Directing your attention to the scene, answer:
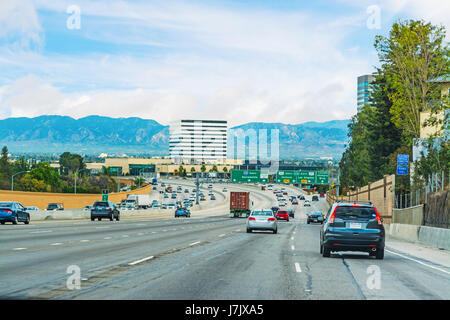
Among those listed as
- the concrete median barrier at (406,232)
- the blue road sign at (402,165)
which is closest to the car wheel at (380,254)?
the concrete median barrier at (406,232)

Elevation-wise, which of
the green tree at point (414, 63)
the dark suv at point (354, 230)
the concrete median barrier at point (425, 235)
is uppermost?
the green tree at point (414, 63)

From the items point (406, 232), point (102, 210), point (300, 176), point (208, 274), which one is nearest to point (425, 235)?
point (406, 232)

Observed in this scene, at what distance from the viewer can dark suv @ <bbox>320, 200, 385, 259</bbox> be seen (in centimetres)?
2028

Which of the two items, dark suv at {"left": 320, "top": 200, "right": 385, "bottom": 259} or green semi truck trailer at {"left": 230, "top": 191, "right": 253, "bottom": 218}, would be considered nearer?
dark suv at {"left": 320, "top": 200, "right": 385, "bottom": 259}

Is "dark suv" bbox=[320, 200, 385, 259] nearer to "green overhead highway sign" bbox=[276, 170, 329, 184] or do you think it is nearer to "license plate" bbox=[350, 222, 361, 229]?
"license plate" bbox=[350, 222, 361, 229]

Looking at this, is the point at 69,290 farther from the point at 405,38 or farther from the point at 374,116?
the point at 374,116

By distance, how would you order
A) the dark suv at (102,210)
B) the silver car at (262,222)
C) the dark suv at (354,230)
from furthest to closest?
the dark suv at (102,210) < the silver car at (262,222) < the dark suv at (354,230)

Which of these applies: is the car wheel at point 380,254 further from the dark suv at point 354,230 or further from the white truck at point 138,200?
the white truck at point 138,200

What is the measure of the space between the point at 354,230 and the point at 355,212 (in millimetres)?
711

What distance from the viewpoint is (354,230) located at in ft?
66.7

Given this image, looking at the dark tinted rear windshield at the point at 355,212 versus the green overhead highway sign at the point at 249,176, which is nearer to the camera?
the dark tinted rear windshield at the point at 355,212

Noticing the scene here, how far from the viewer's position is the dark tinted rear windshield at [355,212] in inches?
811

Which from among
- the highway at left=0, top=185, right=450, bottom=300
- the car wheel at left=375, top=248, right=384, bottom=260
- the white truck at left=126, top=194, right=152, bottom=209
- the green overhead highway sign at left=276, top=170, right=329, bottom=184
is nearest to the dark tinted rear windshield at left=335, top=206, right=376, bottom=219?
the car wheel at left=375, top=248, right=384, bottom=260
